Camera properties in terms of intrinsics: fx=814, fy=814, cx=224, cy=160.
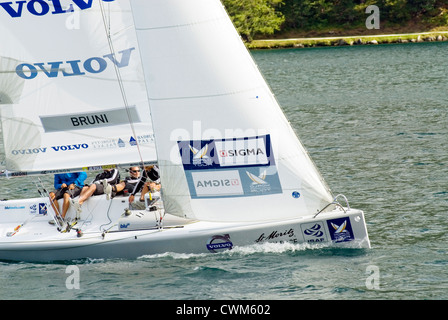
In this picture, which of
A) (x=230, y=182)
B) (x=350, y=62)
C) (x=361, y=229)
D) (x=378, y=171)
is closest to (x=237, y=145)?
(x=230, y=182)

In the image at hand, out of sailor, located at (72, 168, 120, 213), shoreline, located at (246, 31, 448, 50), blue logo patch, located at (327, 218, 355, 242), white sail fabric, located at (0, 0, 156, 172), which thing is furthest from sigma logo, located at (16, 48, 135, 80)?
shoreline, located at (246, 31, 448, 50)

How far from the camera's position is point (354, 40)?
6744cm

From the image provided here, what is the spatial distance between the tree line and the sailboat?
58151mm

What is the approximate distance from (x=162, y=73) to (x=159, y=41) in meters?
0.55

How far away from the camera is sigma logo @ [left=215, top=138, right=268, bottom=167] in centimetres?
1427

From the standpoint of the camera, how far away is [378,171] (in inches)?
874

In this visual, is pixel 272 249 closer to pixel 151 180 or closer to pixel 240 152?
pixel 240 152

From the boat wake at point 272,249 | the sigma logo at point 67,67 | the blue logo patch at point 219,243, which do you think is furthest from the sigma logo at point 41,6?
the boat wake at point 272,249

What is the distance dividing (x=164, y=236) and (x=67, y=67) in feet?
11.6

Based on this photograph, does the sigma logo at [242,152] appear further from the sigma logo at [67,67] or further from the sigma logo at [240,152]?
the sigma logo at [67,67]

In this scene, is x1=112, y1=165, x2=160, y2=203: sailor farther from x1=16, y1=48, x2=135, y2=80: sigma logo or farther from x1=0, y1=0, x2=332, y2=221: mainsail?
x1=16, y1=48, x2=135, y2=80: sigma logo

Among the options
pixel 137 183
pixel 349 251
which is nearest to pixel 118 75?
pixel 137 183

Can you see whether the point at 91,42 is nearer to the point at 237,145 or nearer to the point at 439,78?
the point at 237,145
